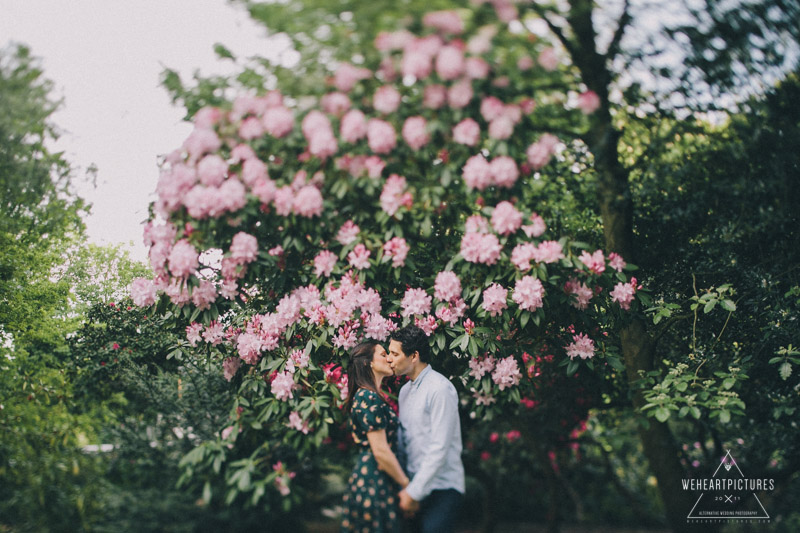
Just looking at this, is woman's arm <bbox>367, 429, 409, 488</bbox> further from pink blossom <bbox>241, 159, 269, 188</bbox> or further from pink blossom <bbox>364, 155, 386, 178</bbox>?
pink blossom <bbox>241, 159, 269, 188</bbox>

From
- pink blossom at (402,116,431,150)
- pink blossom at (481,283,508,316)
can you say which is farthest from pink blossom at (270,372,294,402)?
pink blossom at (402,116,431,150)

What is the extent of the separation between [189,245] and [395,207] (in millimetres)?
1284

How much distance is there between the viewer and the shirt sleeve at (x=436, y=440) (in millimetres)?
3096

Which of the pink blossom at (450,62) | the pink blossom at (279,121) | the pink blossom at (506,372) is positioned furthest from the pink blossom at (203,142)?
the pink blossom at (506,372)

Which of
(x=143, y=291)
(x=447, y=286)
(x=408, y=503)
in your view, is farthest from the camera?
(x=143, y=291)

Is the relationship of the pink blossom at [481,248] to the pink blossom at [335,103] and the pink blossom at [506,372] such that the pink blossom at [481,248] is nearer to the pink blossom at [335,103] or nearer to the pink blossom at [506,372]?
the pink blossom at [506,372]

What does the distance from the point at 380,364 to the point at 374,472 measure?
0.60 m

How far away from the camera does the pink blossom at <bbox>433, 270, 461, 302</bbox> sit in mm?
3664

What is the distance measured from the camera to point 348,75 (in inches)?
133

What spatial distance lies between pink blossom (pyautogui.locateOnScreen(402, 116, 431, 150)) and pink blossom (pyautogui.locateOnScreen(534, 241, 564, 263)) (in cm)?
91

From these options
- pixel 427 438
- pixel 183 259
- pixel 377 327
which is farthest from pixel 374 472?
pixel 183 259

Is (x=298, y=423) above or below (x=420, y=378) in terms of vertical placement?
below

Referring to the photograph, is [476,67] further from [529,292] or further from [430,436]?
[430,436]

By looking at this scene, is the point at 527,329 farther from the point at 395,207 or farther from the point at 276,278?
the point at 276,278
